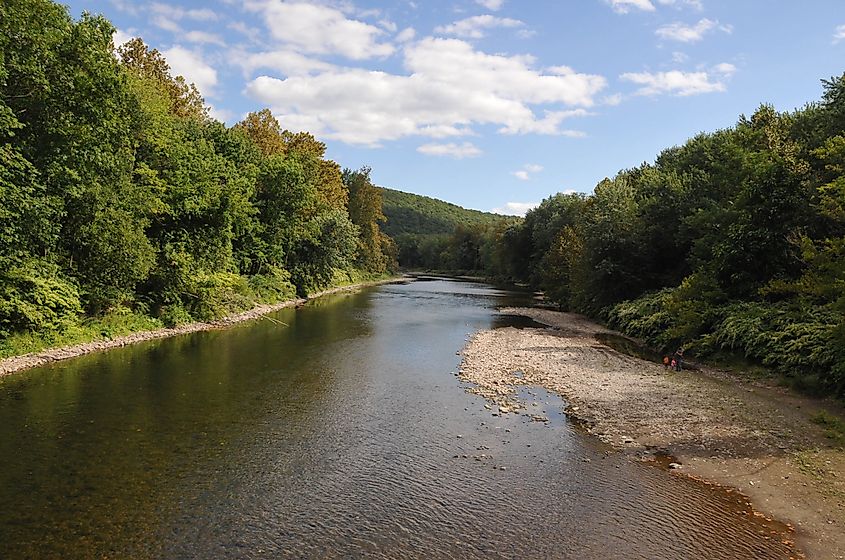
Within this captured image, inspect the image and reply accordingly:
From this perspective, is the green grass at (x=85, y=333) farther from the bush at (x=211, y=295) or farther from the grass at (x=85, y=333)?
the bush at (x=211, y=295)

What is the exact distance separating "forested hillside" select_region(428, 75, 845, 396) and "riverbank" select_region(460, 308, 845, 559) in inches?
102

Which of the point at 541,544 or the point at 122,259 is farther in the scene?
the point at 122,259

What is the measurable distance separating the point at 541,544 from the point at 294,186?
4377cm

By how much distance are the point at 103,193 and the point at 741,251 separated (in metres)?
29.8

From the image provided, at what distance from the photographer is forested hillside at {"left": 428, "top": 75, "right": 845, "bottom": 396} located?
2019 cm

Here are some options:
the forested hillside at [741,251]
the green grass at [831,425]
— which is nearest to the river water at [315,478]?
the green grass at [831,425]

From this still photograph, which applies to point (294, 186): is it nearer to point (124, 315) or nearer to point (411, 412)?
point (124, 315)

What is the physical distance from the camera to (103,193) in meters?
24.7

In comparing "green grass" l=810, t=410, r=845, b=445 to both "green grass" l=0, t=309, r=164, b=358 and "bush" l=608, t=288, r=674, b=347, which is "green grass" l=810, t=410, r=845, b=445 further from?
"green grass" l=0, t=309, r=164, b=358

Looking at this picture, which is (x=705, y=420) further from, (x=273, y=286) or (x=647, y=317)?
(x=273, y=286)

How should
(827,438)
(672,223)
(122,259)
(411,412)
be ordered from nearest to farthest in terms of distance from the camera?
1. (827,438)
2. (411,412)
3. (122,259)
4. (672,223)

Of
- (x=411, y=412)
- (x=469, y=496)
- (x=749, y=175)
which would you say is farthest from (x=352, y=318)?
(x=469, y=496)

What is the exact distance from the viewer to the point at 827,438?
48.5ft

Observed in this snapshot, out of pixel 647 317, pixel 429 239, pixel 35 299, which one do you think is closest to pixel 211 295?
pixel 35 299
